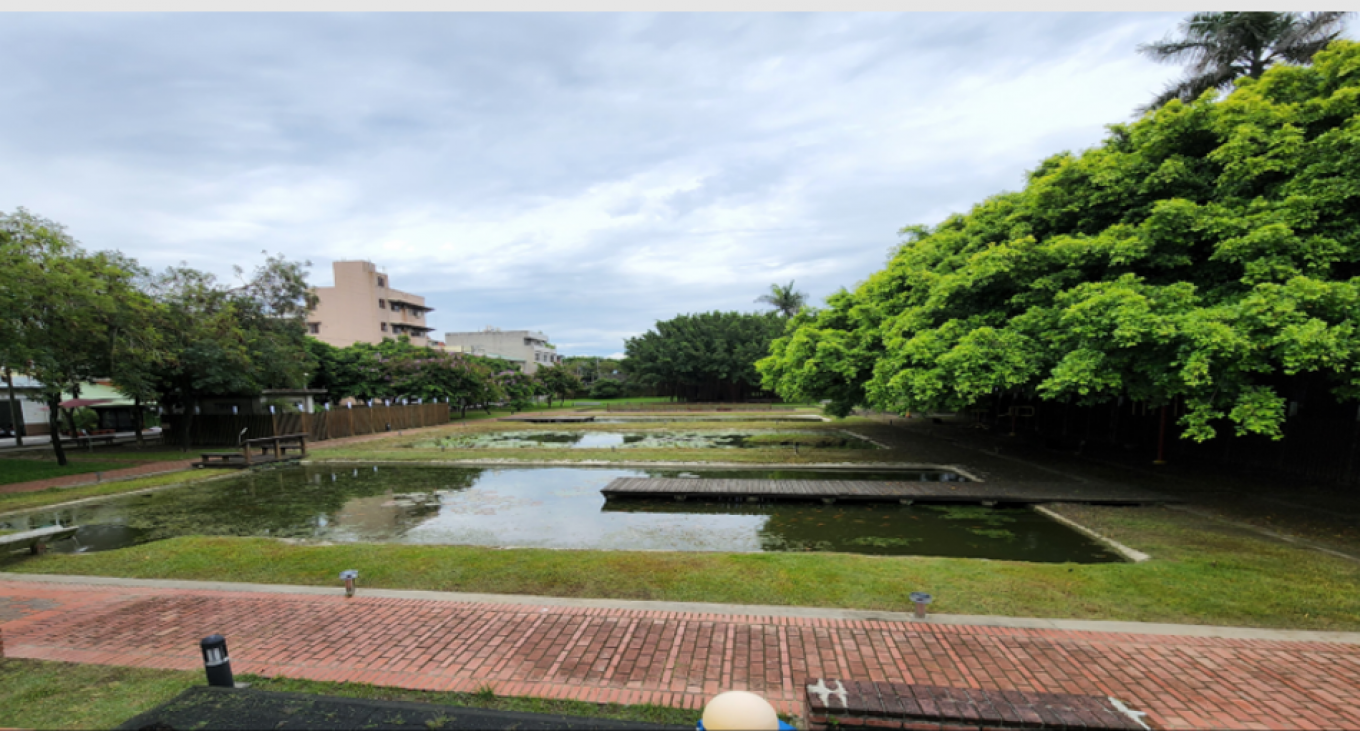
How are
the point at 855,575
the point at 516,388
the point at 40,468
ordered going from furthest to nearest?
the point at 516,388, the point at 40,468, the point at 855,575

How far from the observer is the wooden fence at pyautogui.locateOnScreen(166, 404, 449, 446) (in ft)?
71.6

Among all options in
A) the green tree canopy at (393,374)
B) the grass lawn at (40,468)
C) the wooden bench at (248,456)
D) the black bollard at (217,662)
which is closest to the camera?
the black bollard at (217,662)

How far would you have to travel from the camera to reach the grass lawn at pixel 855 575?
541 centimetres

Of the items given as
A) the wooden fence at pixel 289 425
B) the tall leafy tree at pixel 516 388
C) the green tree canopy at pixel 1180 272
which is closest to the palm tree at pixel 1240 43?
the green tree canopy at pixel 1180 272

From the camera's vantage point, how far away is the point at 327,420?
2377cm

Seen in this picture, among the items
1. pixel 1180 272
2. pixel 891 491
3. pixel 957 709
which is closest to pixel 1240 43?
pixel 1180 272

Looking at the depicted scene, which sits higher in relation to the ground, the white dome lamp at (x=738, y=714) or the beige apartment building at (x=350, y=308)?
the beige apartment building at (x=350, y=308)

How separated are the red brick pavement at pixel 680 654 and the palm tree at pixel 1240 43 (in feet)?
63.9

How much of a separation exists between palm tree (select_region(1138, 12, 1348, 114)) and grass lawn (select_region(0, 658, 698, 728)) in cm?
2298

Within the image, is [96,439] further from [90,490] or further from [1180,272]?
[1180,272]

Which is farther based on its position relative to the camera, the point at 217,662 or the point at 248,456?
the point at 248,456

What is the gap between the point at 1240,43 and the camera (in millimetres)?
17016

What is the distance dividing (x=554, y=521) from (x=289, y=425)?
1846cm

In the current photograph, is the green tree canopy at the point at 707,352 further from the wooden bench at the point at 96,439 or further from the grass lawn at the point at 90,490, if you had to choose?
the grass lawn at the point at 90,490
